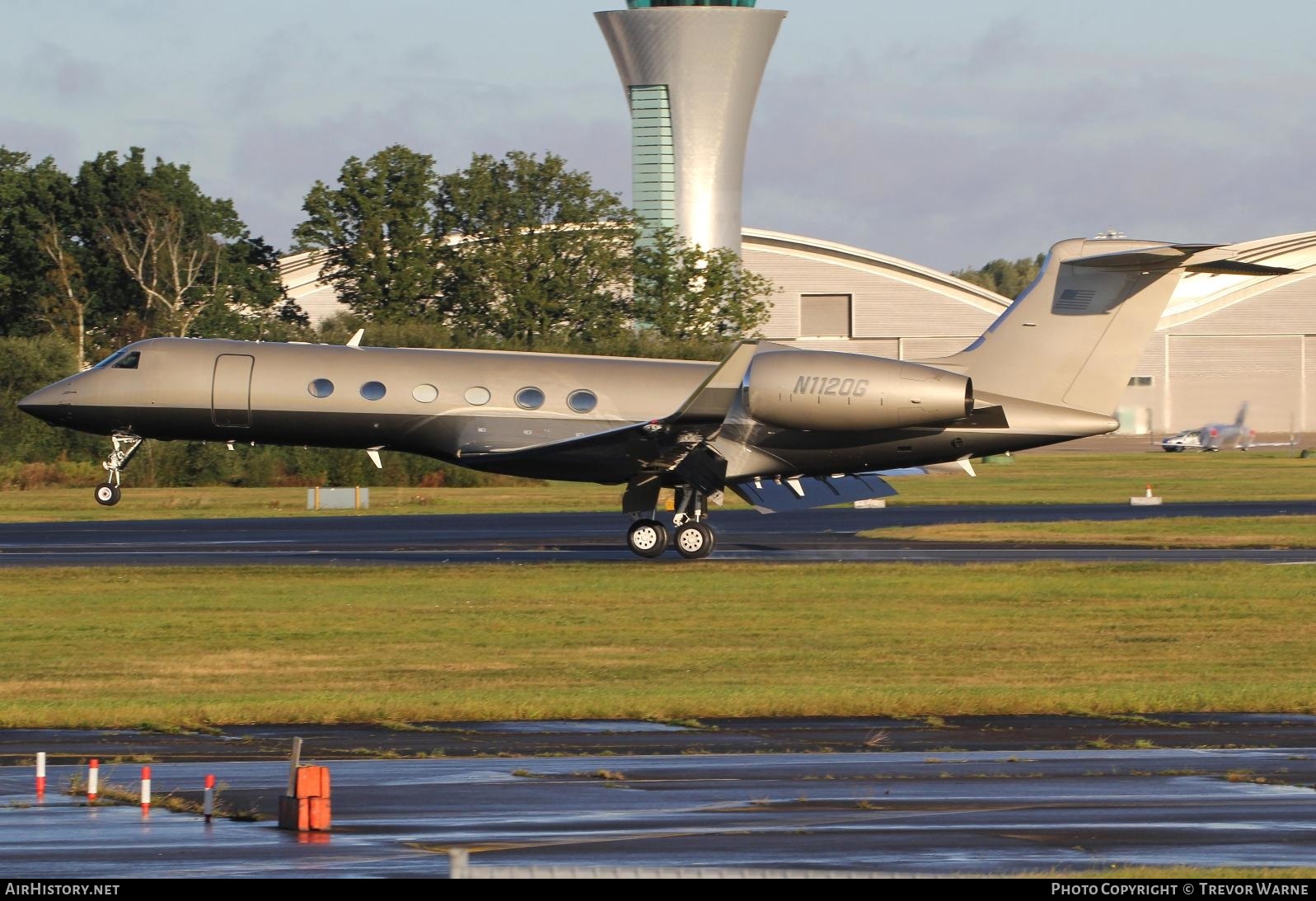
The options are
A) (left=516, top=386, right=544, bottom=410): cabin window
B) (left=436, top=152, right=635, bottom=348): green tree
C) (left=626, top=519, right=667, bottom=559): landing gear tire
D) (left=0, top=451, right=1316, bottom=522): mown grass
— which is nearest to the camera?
(left=516, top=386, right=544, bottom=410): cabin window

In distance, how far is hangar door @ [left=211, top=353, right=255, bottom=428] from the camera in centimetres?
2911

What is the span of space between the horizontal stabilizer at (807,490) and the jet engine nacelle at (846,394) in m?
2.58

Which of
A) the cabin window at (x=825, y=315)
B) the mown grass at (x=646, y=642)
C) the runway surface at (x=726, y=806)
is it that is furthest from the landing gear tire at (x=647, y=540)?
the cabin window at (x=825, y=315)

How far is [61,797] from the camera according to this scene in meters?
11.5

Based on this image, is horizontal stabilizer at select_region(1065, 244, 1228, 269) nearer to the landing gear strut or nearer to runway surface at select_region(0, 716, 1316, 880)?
the landing gear strut

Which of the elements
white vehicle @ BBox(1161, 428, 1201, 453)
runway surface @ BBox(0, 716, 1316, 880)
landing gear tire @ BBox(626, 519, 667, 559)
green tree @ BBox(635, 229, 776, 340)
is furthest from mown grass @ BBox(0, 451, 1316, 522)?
runway surface @ BBox(0, 716, 1316, 880)

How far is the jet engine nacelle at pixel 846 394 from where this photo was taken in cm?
2728

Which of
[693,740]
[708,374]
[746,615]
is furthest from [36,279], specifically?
[693,740]

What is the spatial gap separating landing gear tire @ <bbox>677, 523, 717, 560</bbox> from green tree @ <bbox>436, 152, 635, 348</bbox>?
3850 cm

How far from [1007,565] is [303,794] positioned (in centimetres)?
2048

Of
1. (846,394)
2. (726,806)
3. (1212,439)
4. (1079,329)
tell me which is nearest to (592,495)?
(1079,329)

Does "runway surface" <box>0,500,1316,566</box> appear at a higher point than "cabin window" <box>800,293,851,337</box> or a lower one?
lower

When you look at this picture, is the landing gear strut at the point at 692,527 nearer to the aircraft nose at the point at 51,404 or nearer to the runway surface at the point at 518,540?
the runway surface at the point at 518,540
